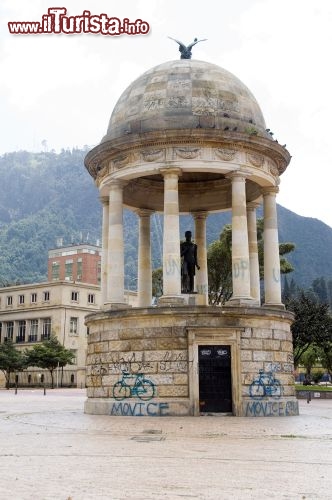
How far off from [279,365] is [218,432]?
962 cm

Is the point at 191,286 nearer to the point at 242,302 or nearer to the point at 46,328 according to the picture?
the point at 242,302

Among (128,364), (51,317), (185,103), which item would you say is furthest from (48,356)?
(185,103)

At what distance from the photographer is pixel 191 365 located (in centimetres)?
2544

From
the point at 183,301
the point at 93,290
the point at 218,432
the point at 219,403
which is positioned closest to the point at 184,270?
the point at 183,301

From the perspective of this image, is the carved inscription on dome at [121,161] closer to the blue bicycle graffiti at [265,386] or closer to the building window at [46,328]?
the blue bicycle graffiti at [265,386]

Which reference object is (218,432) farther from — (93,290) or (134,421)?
(93,290)

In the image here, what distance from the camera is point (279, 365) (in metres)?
27.3

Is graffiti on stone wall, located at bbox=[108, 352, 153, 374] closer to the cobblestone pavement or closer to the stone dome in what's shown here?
the cobblestone pavement

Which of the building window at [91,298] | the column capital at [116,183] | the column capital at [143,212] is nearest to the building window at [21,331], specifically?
the building window at [91,298]

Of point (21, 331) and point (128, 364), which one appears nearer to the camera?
point (128, 364)

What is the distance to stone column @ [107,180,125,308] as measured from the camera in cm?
2862

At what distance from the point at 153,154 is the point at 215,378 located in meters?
10.0

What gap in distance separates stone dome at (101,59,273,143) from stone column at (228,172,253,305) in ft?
8.87

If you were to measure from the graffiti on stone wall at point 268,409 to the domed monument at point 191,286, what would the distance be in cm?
6
